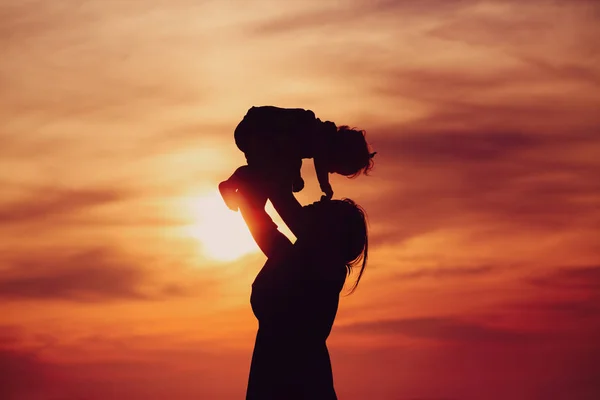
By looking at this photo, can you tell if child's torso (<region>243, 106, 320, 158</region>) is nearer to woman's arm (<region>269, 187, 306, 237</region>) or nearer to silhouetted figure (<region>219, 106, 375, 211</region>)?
silhouetted figure (<region>219, 106, 375, 211</region>)

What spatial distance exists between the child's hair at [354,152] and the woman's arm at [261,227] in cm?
93

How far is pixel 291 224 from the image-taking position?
1324 cm

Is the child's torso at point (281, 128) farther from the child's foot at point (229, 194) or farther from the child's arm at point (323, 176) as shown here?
the child's foot at point (229, 194)

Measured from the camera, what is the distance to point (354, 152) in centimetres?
1332

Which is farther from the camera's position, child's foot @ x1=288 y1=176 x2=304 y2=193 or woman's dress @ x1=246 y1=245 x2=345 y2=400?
child's foot @ x1=288 y1=176 x2=304 y2=193

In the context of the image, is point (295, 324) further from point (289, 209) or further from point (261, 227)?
point (289, 209)

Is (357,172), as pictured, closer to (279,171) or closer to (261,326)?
(279,171)

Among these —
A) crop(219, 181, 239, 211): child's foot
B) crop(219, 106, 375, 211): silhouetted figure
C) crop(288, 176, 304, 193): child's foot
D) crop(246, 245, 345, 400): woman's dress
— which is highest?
crop(219, 106, 375, 211): silhouetted figure

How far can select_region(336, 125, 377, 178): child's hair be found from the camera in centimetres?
1331

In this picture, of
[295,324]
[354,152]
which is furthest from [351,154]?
[295,324]

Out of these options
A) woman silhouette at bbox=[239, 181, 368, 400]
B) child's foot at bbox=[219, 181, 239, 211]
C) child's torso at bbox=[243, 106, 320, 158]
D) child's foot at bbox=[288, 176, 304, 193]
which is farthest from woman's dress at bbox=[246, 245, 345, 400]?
child's torso at bbox=[243, 106, 320, 158]

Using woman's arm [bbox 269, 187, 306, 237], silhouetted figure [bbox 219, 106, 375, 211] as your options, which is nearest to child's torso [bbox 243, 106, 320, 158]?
silhouetted figure [bbox 219, 106, 375, 211]

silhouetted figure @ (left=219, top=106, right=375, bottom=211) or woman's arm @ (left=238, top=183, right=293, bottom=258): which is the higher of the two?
silhouetted figure @ (left=219, top=106, right=375, bottom=211)

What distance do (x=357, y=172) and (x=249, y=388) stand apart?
8.03ft
